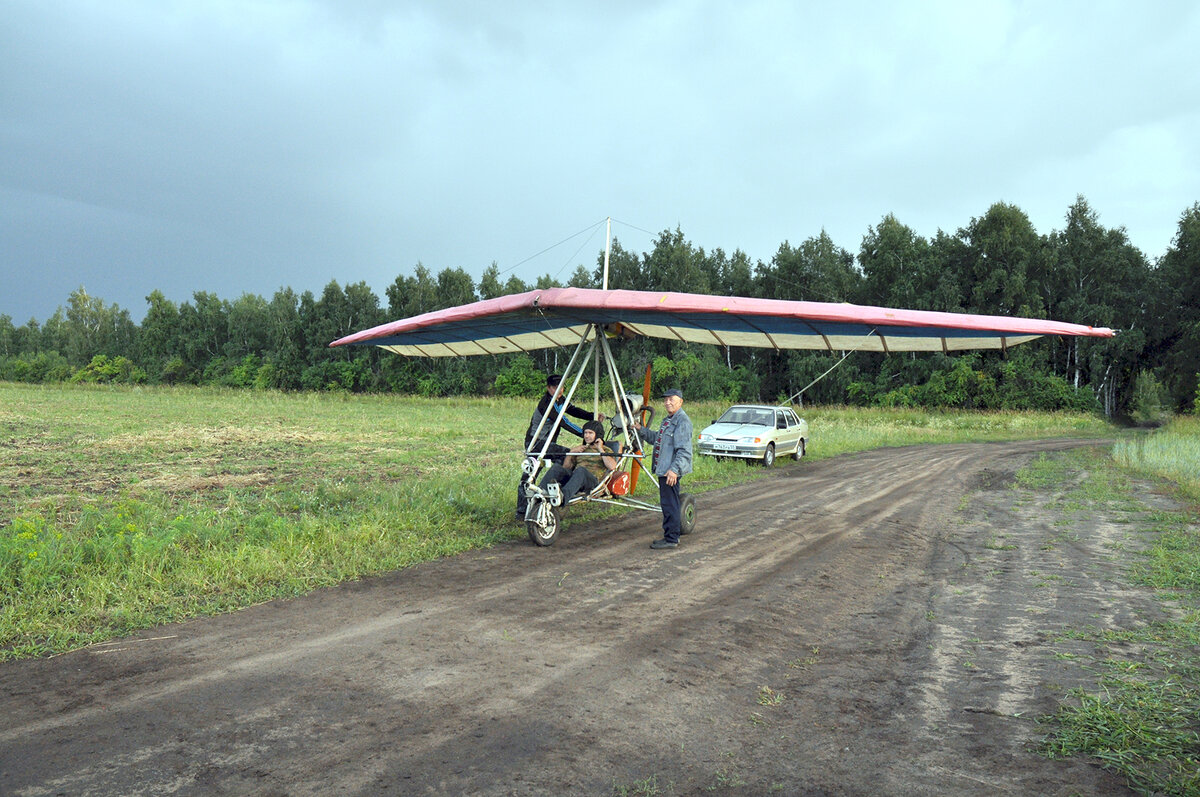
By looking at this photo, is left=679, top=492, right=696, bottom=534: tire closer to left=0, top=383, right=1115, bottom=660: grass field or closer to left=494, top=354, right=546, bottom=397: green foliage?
left=0, top=383, right=1115, bottom=660: grass field

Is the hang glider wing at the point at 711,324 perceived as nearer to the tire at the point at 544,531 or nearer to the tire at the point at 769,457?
the tire at the point at 544,531

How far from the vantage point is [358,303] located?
255 feet

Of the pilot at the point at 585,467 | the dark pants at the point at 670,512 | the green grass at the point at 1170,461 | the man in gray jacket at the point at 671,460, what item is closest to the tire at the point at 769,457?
the green grass at the point at 1170,461

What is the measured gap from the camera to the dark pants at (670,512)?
29.8ft

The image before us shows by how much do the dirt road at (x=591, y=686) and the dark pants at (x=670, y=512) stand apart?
2.20 ft

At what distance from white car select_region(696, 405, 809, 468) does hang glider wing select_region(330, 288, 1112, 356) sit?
326 inches

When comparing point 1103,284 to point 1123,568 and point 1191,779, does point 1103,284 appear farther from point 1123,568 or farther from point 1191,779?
point 1191,779

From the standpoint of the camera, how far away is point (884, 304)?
6150 centimetres

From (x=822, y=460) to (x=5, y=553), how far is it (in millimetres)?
20359

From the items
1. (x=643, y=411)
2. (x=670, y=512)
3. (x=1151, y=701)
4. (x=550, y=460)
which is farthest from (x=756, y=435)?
(x=1151, y=701)

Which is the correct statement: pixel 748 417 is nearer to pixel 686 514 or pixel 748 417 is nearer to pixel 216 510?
pixel 686 514

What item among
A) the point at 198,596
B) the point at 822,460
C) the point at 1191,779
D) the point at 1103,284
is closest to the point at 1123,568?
the point at 1191,779

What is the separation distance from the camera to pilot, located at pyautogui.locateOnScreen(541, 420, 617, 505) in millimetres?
9531

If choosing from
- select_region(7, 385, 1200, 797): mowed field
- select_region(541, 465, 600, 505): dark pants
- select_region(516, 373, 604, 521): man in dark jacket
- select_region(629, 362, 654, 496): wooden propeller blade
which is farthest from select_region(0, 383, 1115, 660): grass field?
select_region(541, 465, 600, 505): dark pants
